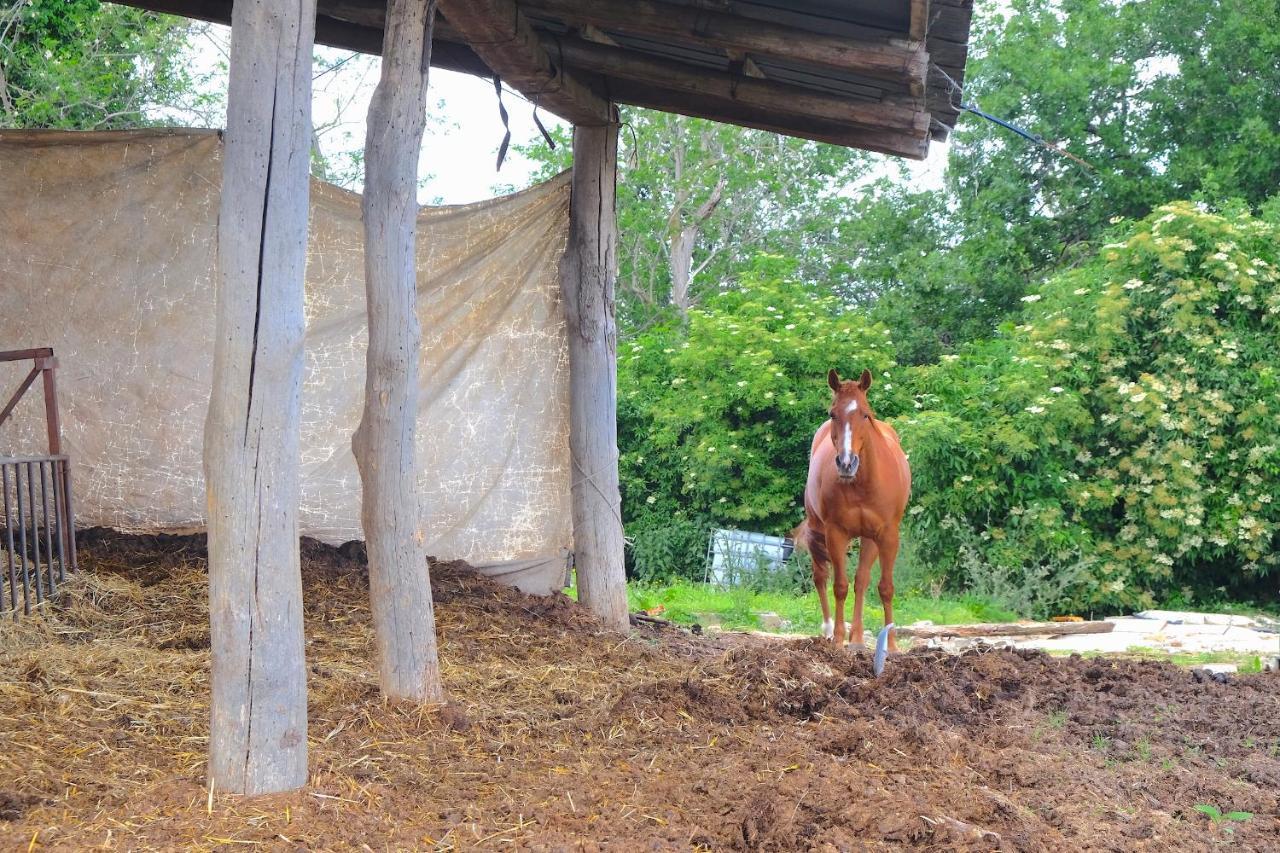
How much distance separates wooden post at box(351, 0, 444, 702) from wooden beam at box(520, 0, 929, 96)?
48.7 inches

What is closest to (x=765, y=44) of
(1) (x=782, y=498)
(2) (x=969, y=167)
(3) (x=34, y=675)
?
(3) (x=34, y=675)

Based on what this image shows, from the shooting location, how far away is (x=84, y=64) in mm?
14969

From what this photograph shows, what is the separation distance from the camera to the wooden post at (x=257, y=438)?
359 centimetres

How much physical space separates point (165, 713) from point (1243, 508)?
36.5 ft

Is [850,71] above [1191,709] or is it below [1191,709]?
above

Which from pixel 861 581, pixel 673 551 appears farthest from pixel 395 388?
pixel 673 551

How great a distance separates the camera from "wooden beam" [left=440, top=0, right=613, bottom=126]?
5578 millimetres

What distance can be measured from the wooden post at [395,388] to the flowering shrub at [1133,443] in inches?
332

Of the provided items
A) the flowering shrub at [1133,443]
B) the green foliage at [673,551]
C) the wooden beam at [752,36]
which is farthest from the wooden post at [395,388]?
the green foliage at [673,551]

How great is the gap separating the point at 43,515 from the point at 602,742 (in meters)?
3.48

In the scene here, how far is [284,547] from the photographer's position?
368cm

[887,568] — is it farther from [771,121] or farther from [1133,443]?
[1133,443]

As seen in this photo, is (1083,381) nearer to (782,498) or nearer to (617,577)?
(782,498)

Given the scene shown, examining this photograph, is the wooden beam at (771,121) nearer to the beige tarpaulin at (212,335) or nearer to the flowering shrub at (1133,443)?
the beige tarpaulin at (212,335)
